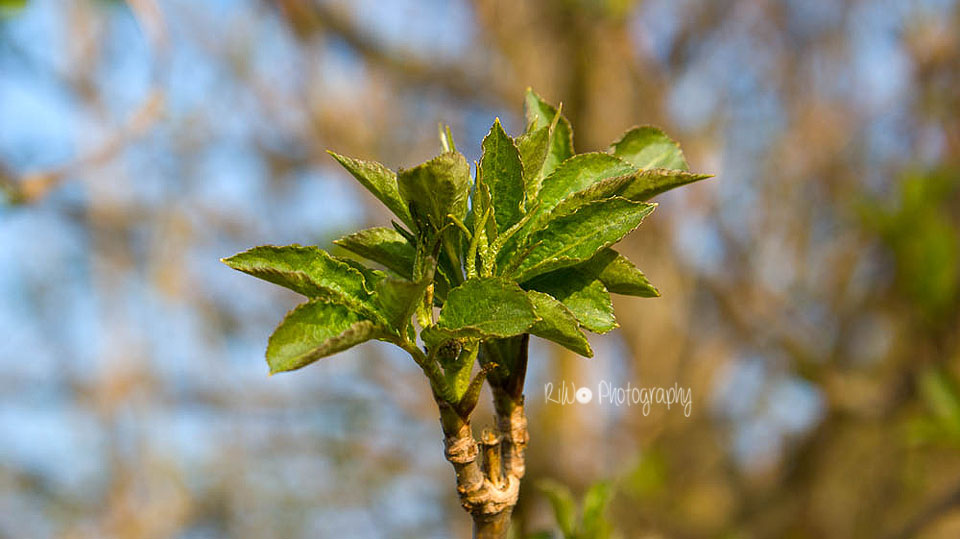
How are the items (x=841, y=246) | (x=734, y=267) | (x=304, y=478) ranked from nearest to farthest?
(x=734, y=267)
(x=841, y=246)
(x=304, y=478)

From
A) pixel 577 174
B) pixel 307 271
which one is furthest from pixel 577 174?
pixel 307 271

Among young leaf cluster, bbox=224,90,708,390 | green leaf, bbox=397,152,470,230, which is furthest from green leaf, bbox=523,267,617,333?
green leaf, bbox=397,152,470,230

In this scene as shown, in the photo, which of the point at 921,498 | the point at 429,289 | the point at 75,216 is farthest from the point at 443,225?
the point at 75,216

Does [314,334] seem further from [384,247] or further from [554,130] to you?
[554,130]

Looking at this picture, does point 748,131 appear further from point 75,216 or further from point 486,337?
point 486,337

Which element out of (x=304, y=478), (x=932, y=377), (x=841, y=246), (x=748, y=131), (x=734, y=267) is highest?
(x=748, y=131)

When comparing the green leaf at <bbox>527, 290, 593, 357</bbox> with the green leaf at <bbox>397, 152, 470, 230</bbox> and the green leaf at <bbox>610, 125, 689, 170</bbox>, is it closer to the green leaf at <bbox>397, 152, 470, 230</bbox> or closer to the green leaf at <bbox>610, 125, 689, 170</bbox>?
the green leaf at <bbox>397, 152, 470, 230</bbox>
